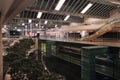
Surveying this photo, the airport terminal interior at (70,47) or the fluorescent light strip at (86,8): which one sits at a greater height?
the fluorescent light strip at (86,8)

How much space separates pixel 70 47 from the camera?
90.6 ft

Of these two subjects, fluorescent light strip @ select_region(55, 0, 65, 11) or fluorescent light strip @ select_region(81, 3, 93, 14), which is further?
fluorescent light strip @ select_region(81, 3, 93, 14)

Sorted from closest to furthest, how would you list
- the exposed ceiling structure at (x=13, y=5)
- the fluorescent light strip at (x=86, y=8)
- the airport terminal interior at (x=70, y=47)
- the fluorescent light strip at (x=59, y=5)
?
1. the exposed ceiling structure at (x=13, y=5)
2. the airport terminal interior at (x=70, y=47)
3. the fluorescent light strip at (x=59, y=5)
4. the fluorescent light strip at (x=86, y=8)

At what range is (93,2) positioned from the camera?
24.0 m

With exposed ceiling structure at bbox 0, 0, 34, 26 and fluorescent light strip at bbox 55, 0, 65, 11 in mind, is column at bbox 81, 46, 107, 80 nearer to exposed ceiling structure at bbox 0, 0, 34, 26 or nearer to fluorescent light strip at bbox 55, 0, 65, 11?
exposed ceiling structure at bbox 0, 0, 34, 26

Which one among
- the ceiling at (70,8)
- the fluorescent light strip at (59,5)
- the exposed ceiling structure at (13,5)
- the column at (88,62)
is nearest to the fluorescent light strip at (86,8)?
the ceiling at (70,8)

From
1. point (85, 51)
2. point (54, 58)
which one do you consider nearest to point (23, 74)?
point (85, 51)

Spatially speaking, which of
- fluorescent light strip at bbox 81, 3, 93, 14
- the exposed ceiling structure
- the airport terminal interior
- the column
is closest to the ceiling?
the airport terminal interior

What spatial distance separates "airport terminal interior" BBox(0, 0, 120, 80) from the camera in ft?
32.4

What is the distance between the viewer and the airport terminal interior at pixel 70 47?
9.86 metres

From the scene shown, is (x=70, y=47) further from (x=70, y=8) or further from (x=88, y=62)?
(x=88, y=62)

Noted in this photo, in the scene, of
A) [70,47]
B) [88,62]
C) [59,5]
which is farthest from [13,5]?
[70,47]

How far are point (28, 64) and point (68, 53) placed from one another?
19.6m

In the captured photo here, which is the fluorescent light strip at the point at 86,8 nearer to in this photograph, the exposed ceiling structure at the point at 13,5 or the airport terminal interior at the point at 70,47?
the airport terminal interior at the point at 70,47
